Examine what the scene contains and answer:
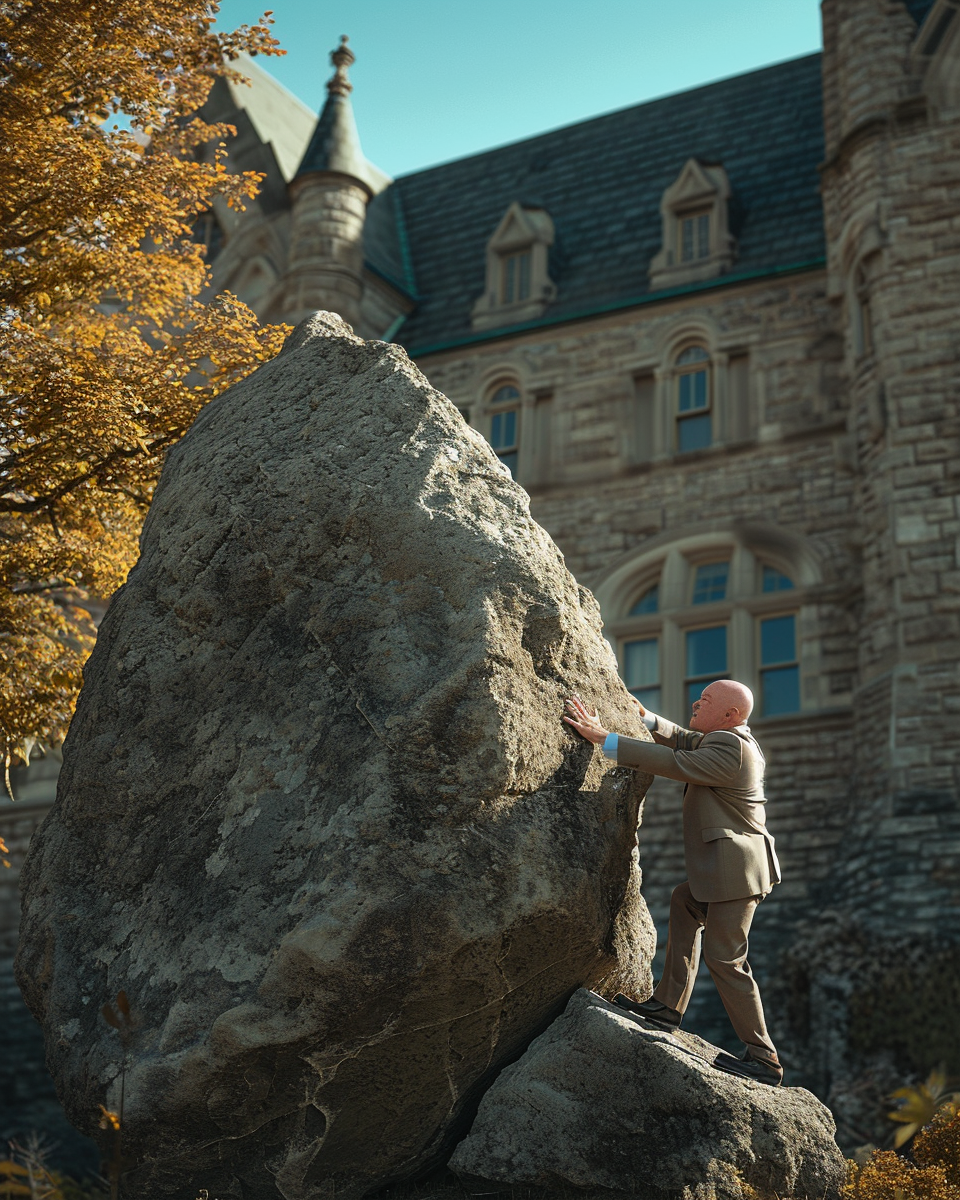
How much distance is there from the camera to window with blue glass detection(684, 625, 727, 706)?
15.8m

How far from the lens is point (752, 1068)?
4.84 m

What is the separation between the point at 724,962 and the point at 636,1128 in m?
0.67

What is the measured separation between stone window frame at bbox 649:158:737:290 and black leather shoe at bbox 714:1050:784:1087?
46.6 ft

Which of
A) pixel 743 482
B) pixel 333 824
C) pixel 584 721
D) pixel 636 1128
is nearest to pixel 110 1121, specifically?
pixel 333 824

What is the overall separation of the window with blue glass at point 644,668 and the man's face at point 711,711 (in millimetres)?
10949

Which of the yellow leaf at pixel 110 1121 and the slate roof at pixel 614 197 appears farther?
the slate roof at pixel 614 197

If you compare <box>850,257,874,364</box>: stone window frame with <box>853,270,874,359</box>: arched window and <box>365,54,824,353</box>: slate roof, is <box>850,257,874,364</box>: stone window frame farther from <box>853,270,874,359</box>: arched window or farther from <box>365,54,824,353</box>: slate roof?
<box>365,54,824,353</box>: slate roof

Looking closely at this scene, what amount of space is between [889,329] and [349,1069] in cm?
1214

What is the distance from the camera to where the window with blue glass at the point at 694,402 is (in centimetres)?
1708

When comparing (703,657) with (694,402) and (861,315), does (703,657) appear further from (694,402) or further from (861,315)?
(861,315)

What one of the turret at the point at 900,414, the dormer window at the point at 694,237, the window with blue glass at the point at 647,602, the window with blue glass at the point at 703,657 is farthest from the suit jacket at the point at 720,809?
the dormer window at the point at 694,237

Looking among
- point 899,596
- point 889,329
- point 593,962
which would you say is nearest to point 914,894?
point 899,596

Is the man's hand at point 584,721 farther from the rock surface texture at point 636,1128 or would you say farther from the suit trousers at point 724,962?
the rock surface texture at point 636,1128

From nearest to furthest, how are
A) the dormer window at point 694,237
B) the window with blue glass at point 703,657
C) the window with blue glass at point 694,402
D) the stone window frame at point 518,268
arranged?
1. the window with blue glass at point 703,657
2. the window with blue glass at point 694,402
3. the dormer window at point 694,237
4. the stone window frame at point 518,268
